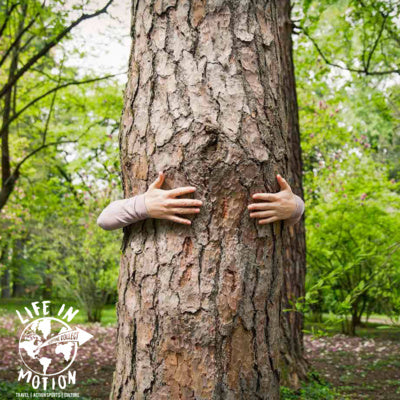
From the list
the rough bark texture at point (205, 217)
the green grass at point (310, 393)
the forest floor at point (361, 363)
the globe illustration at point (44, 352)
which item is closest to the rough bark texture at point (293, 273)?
the green grass at point (310, 393)

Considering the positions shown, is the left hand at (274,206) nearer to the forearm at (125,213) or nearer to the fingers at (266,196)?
the fingers at (266,196)

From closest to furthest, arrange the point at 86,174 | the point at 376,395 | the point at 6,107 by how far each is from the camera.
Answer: the point at 376,395, the point at 6,107, the point at 86,174

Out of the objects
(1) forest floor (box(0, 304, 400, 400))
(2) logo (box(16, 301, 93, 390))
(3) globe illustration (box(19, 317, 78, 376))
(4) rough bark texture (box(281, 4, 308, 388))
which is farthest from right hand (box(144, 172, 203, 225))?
(3) globe illustration (box(19, 317, 78, 376))

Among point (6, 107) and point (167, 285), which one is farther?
point (6, 107)

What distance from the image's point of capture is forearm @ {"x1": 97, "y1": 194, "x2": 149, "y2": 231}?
1698 millimetres

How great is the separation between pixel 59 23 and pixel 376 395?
578 centimetres

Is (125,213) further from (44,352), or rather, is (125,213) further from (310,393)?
(44,352)

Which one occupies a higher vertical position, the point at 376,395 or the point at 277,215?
the point at 277,215

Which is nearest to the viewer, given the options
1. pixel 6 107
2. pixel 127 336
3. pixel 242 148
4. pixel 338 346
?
pixel 242 148

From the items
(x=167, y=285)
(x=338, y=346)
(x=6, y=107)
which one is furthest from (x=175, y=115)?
(x=338, y=346)

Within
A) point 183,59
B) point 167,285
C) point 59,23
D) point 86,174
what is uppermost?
point 59,23

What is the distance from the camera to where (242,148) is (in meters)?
1.63

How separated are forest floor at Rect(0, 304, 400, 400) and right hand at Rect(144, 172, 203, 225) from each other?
2087 millimetres

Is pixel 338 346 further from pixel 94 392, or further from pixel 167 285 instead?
pixel 167 285
